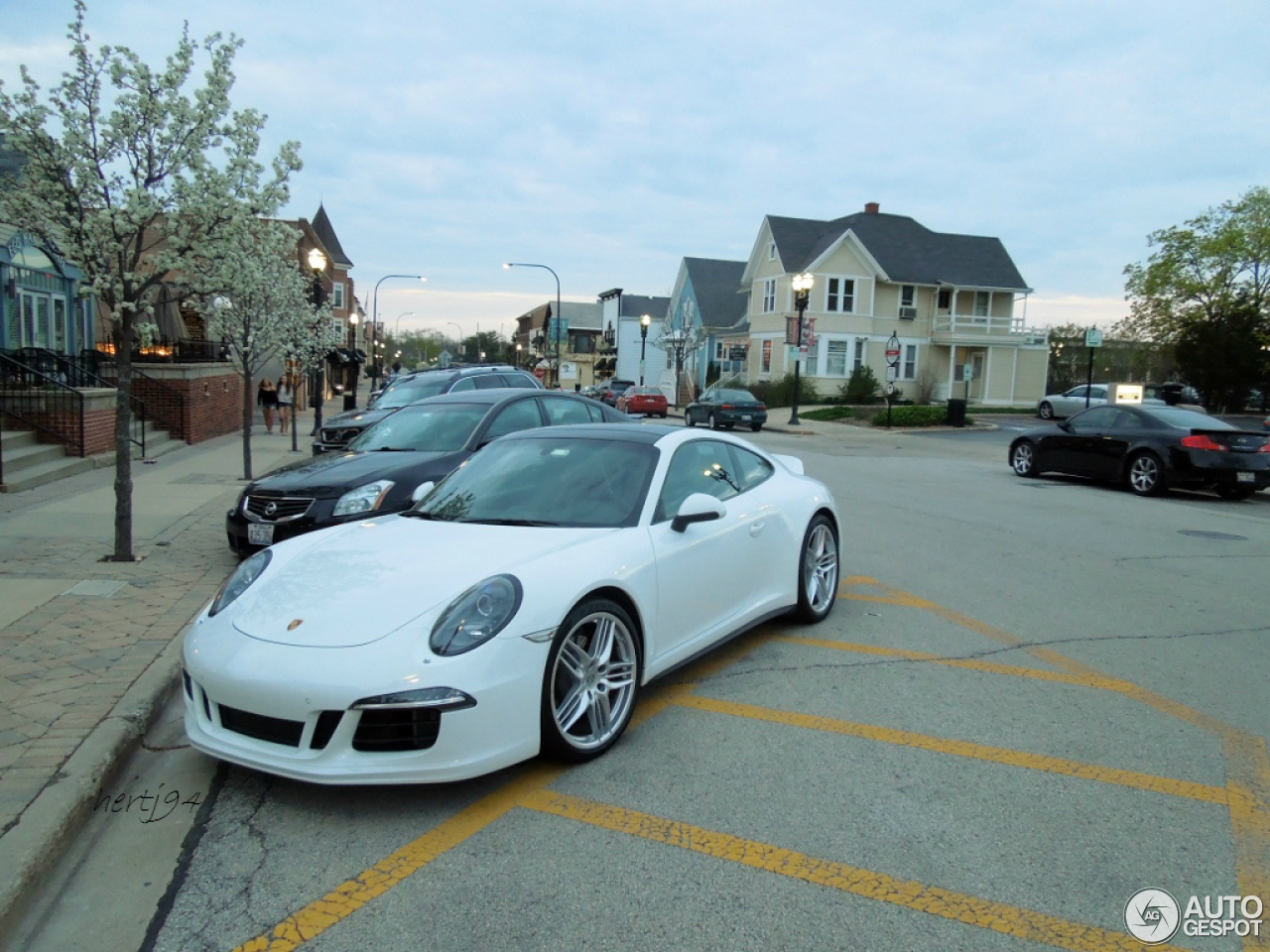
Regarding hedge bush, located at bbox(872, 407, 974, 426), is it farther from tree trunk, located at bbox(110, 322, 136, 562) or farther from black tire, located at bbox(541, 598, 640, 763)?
black tire, located at bbox(541, 598, 640, 763)

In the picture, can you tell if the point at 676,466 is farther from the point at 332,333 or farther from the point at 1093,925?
the point at 332,333

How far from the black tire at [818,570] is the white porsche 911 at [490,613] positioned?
47 centimetres

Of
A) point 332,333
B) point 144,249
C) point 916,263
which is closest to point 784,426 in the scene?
point 332,333

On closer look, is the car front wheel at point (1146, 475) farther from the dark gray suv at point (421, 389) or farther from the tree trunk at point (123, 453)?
the tree trunk at point (123, 453)

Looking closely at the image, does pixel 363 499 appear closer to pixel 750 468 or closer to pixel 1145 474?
pixel 750 468

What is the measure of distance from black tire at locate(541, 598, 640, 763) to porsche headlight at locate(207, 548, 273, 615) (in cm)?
154

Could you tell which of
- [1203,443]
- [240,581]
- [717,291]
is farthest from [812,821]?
[717,291]

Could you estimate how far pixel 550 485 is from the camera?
5.12 metres

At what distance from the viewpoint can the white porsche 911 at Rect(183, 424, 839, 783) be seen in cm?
358

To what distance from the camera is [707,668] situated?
558 centimetres

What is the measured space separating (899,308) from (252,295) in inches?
1407

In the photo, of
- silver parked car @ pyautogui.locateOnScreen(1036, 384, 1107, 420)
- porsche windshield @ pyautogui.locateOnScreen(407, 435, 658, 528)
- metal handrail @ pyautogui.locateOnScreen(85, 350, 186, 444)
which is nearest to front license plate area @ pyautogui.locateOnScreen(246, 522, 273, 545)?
porsche windshield @ pyautogui.locateOnScreen(407, 435, 658, 528)

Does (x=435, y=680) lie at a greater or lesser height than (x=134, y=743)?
greater

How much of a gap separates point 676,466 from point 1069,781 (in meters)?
2.47
